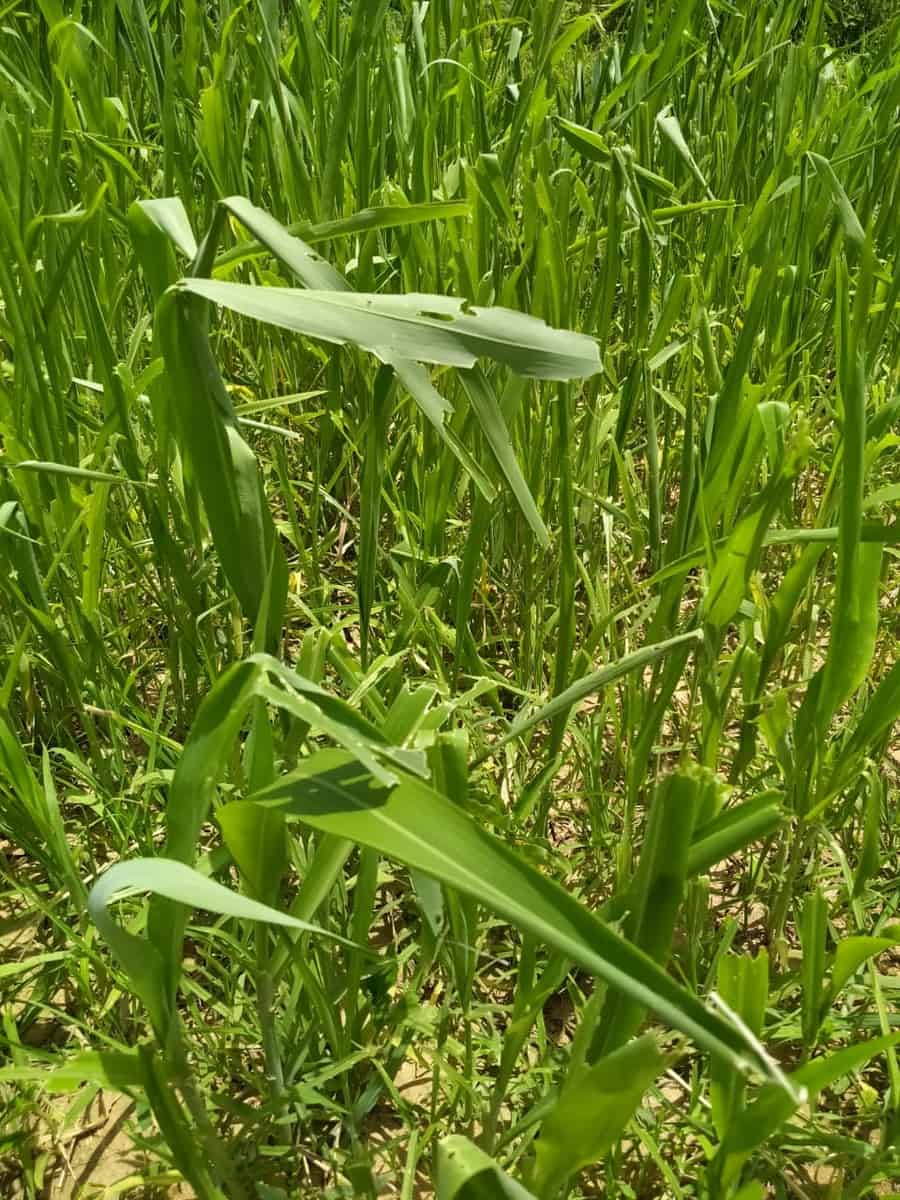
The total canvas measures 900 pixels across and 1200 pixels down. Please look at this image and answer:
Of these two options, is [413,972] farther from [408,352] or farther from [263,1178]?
[408,352]

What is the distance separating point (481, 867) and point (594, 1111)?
114 millimetres

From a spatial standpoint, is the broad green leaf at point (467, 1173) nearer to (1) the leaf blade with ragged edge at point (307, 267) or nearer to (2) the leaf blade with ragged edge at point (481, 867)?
(2) the leaf blade with ragged edge at point (481, 867)

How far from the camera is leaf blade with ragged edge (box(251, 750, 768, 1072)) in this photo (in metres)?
0.29

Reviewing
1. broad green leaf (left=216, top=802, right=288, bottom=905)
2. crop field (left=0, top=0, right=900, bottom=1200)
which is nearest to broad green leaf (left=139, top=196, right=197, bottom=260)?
crop field (left=0, top=0, right=900, bottom=1200)

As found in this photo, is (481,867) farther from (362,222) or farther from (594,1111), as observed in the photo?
(362,222)

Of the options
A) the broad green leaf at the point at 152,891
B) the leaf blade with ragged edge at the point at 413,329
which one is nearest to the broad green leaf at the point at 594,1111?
the broad green leaf at the point at 152,891

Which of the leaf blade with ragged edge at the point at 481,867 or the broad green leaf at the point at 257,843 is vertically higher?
the leaf blade with ragged edge at the point at 481,867

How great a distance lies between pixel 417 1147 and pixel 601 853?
26 centimetres

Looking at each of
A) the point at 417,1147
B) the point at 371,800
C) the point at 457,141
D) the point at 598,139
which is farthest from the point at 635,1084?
the point at 457,141

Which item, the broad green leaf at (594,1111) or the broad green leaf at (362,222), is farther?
the broad green leaf at (362,222)

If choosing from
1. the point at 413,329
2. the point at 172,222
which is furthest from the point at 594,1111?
the point at 172,222

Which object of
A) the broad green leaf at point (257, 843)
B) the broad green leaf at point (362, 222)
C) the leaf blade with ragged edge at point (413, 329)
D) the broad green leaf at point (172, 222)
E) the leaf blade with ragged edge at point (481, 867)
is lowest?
the broad green leaf at point (257, 843)

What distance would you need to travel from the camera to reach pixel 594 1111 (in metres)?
0.36

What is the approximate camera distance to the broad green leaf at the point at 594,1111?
1.10 ft
